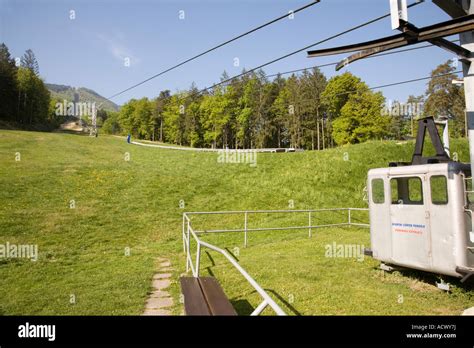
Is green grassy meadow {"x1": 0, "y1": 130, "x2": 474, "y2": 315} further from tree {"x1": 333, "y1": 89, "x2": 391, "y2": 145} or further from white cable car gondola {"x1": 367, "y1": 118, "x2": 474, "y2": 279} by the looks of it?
tree {"x1": 333, "y1": 89, "x2": 391, "y2": 145}

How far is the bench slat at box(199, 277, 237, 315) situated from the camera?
4.39 metres

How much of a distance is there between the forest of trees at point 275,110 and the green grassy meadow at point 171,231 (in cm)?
2038

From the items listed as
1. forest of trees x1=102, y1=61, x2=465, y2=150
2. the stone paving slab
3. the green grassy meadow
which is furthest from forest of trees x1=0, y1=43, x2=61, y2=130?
the stone paving slab

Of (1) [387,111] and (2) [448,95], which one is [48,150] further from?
(2) [448,95]

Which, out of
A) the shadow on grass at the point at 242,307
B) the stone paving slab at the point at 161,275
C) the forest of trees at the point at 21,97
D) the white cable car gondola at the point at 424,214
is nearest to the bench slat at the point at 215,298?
the shadow on grass at the point at 242,307

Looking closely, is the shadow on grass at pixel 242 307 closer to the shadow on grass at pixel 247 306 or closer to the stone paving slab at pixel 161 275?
the shadow on grass at pixel 247 306

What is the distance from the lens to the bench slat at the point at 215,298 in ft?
14.4

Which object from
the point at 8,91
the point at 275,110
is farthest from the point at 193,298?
the point at 8,91

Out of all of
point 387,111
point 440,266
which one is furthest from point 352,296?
point 387,111

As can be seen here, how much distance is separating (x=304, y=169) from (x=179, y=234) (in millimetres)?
15814

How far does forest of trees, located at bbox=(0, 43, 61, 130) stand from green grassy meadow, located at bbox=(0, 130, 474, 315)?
104ft

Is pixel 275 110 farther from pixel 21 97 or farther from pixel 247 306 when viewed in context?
pixel 247 306

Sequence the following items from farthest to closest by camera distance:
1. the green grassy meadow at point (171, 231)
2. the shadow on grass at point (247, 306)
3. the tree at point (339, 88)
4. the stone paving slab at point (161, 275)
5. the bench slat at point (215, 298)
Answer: the tree at point (339, 88) < the stone paving slab at point (161, 275) < the green grassy meadow at point (171, 231) < the shadow on grass at point (247, 306) < the bench slat at point (215, 298)

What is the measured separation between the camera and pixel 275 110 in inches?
2542
